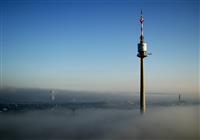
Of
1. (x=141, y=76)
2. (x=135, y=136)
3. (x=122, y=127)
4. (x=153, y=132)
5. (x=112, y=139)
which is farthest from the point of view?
(x=122, y=127)

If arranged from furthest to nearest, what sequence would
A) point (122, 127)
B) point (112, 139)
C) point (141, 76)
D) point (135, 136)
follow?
1. point (122, 127)
2. point (135, 136)
3. point (112, 139)
4. point (141, 76)

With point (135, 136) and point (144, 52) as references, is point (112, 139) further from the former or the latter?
point (144, 52)

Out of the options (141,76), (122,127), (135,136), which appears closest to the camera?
(141,76)

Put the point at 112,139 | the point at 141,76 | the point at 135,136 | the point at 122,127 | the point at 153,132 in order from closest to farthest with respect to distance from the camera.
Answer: the point at 141,76
the point at 112,139
the point at 135,136
the point at 153,132
the point at 122,127

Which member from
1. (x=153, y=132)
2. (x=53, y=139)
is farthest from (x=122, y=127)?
(x=53, y=139)

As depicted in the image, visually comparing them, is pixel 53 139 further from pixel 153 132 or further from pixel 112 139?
pixel 153 132

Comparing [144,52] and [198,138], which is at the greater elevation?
[144,52]

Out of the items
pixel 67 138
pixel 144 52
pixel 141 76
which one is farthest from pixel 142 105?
pixel 67 138

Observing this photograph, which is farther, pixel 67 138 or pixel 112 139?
pixel 67 138

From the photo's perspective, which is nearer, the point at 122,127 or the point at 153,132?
the point at 153,132

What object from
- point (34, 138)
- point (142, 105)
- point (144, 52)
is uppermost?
point (144, 52)
